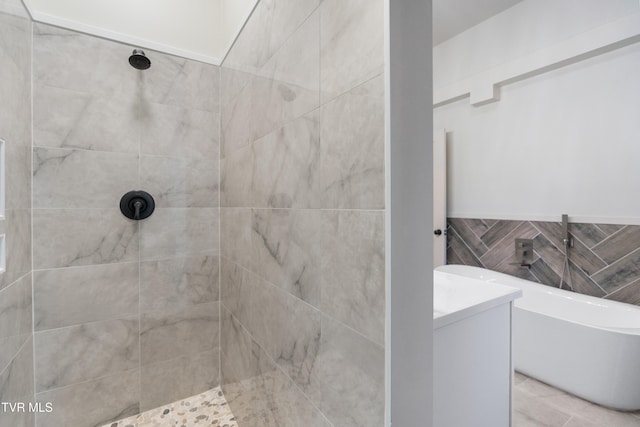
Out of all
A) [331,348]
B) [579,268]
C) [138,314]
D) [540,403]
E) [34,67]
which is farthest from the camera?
[579,268]

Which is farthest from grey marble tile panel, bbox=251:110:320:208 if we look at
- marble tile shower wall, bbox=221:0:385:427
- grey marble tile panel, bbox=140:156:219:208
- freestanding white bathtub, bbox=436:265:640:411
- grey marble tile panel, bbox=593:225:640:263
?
grey marble tile panel, bbox=593:225:640:263

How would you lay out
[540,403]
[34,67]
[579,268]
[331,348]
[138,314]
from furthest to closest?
[579,268]
[540,403]
[138,314]
[34,67]
[331,348]

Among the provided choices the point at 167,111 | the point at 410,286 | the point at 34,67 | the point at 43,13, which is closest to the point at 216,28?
the point at 167,111

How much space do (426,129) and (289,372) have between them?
0.96 meters

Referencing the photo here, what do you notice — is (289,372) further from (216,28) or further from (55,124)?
(216,28)

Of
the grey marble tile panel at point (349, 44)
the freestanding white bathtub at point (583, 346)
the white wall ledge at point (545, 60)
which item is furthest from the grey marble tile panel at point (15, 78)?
the white wall ledge at point (545, 60)

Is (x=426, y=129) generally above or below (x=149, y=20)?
below

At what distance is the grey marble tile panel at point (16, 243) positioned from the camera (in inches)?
42.5

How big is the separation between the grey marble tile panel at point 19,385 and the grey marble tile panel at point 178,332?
0.47 metres

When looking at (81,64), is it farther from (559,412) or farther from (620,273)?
(620,273)

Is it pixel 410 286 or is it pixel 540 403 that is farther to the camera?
pixel 540 403

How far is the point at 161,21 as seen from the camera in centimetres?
172

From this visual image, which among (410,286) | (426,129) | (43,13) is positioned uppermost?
(43,13)

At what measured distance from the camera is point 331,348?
2.70ft
